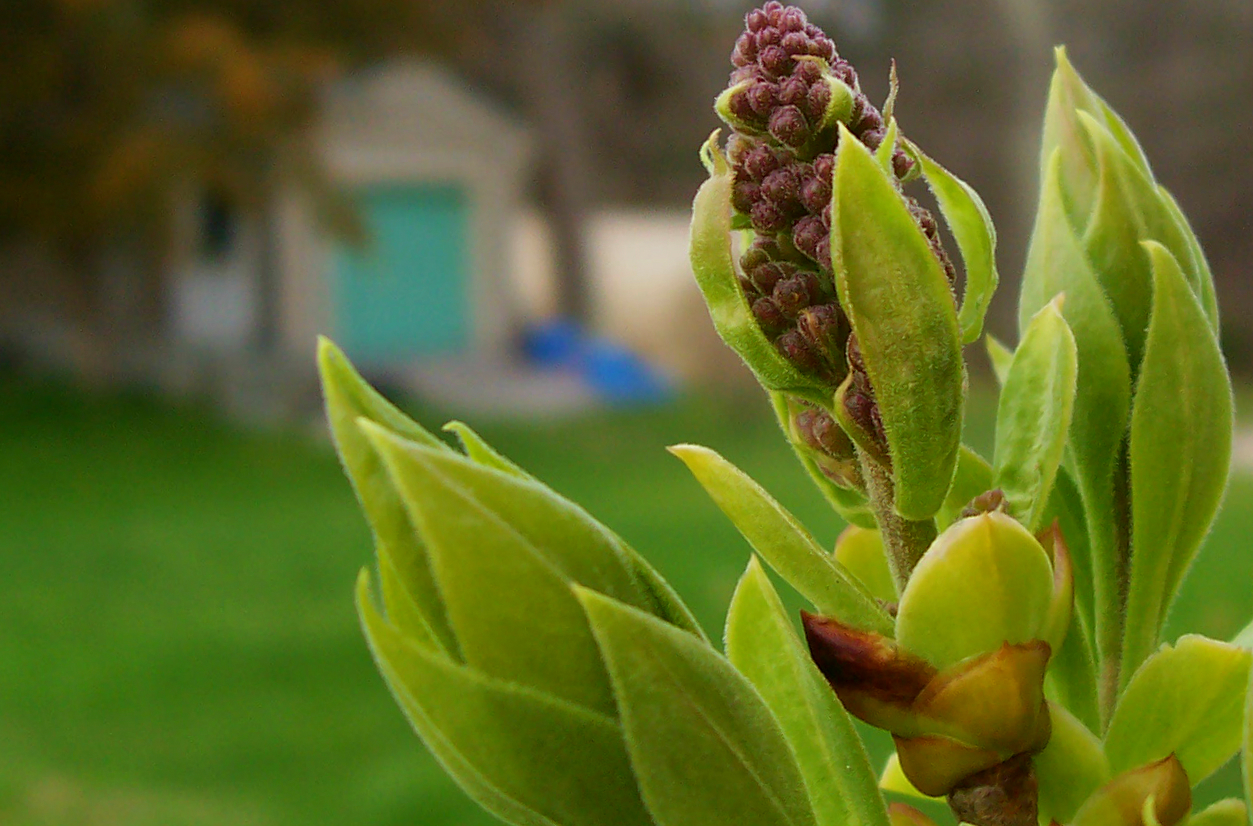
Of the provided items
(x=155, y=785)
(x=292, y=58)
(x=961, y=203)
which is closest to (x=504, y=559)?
(x=961, y=203)

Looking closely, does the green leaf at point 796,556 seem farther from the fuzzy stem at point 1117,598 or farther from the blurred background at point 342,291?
the blurred background at point 342,291

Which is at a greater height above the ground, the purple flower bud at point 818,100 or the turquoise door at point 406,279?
the purple flower bud at point 818,100

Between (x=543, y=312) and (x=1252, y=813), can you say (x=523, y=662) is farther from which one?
(x=543, y=312)

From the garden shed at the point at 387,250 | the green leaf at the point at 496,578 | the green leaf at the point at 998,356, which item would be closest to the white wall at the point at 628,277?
the garden shed at the point at 387,250

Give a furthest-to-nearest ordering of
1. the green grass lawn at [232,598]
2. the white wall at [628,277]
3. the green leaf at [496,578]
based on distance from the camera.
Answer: the white wall at [628,277] < the green grass lawn at [232,598] < the green leaf at [496,578]

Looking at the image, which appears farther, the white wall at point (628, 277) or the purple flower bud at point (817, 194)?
the white wall at point (628, 277)

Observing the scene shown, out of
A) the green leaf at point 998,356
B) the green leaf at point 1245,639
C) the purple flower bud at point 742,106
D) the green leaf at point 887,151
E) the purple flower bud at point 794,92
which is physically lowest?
the green leaf at point 1245,639

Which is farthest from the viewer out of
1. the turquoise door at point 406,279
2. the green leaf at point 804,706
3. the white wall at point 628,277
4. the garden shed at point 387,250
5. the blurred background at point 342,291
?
the white wall at point 628,277
